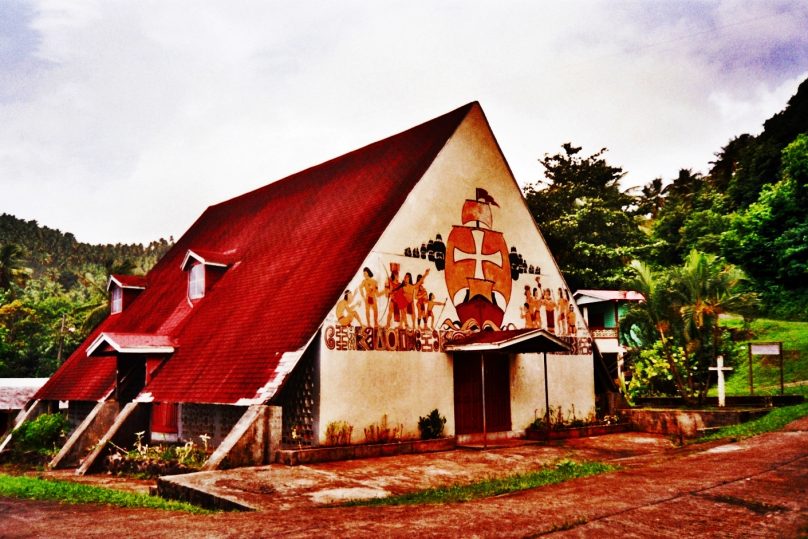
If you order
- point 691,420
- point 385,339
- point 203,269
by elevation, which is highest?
point 203,269

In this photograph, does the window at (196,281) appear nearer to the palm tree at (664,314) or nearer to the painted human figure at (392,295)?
the painted human figure at (392,295)

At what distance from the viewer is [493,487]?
11.4 meters

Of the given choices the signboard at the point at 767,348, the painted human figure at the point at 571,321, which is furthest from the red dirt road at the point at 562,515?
the signboard at the point at 767,348

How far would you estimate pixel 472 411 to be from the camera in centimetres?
1830

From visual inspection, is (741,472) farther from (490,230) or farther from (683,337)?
(683,337)

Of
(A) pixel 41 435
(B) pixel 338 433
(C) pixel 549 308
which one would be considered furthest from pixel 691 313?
(A) pixel 41 435

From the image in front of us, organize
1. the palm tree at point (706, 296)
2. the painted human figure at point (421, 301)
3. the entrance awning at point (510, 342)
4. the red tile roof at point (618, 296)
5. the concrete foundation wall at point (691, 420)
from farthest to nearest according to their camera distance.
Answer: the red tile roof at point (618, 296) → the palm tree at point (706, 296) → the concrete foundation wall at point (691, 420) → the painted human figure at point (421, 301) → the entrance awning at point (510, 342)

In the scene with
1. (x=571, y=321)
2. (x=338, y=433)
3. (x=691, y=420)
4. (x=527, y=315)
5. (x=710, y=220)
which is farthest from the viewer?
(x=710, y=220)

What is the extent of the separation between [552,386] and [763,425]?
5.55m

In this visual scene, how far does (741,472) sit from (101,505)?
10.4 metres

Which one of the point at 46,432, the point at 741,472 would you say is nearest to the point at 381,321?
the point at 741,472

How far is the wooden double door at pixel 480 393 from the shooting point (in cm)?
1811

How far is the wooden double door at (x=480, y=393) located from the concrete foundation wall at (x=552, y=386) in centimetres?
30

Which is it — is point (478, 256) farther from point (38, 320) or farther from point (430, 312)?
point (38, 320)
